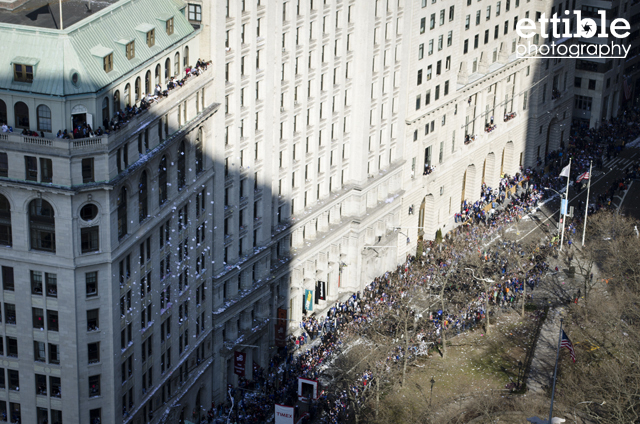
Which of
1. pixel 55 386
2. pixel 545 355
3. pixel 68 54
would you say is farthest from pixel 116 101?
pixel 545 355

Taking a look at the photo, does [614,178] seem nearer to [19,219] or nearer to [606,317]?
[606,317]

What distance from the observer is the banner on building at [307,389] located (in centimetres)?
11531

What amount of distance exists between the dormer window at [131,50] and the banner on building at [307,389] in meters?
35.3

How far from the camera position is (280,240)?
424ft

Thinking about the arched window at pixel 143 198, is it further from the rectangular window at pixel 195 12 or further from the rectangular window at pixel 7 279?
the rectangular window at pixel 195 12

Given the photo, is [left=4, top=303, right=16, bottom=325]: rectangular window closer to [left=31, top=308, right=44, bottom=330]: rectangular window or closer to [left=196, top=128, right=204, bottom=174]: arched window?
[left=31, top=308, right=44, bottom=330]: rectangular window

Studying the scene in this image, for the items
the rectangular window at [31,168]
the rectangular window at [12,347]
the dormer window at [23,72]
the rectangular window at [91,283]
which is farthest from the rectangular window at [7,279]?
the dormer window at [23,72]

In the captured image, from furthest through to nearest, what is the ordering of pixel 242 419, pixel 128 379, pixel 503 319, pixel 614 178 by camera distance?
pixel 614 178, pixel 503 319, pixel 242 419, pixel 128 379

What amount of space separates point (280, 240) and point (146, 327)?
26.4 meters

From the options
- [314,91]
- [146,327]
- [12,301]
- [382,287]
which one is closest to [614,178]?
[382,287]

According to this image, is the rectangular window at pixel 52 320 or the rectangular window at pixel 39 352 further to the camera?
the rectangular window at pixel 39 352

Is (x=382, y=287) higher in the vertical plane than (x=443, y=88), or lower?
lower

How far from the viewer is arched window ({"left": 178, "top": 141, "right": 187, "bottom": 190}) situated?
353 feet

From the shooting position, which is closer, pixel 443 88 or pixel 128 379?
pixel 128 379
